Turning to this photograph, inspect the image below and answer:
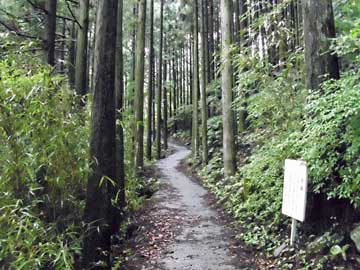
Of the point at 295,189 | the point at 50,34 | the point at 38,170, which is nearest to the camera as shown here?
the point at 295,189

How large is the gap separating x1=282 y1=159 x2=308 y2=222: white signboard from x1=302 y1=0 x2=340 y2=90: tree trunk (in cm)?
131

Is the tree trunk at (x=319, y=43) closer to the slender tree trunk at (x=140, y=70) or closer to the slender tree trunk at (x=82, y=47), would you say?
the slender tree trunk at (x=82, y=47)

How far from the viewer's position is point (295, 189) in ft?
16.6

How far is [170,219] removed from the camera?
27.3ft

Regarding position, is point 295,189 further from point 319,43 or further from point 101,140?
point 101,140

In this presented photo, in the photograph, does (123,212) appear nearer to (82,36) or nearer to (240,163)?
(82,36)

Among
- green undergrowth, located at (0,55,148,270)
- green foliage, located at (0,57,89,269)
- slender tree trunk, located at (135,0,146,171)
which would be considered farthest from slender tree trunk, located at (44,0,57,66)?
slender tree trunk, located at (135,0,146,171)

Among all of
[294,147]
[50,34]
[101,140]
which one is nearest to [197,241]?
[294,147]

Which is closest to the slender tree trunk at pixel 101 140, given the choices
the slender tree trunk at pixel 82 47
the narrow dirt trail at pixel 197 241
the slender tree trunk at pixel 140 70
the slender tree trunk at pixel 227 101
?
the narrow dirt trail at pixel 197 241

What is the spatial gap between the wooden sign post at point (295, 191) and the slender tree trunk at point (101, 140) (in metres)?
2.56

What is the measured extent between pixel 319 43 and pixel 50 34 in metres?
4.69

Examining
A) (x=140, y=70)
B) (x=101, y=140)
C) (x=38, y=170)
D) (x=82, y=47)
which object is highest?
(x=140, y=70)

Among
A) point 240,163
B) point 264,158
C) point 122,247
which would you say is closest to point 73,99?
point 122,247

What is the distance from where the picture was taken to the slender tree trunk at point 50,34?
6805mm
